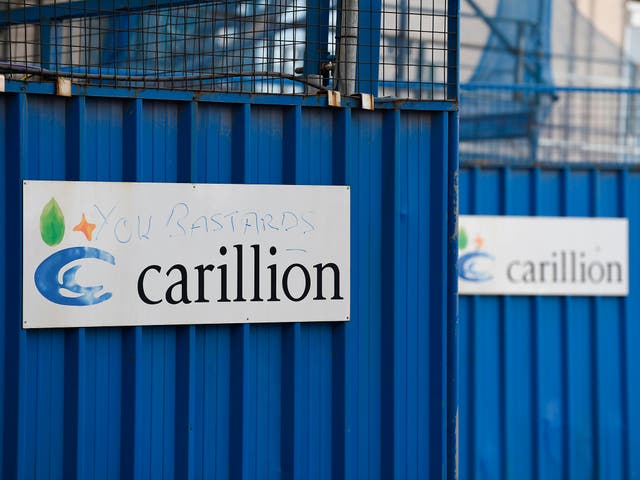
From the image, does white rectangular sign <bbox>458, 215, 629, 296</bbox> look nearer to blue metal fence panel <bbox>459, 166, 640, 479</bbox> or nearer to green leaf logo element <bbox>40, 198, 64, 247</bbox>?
blue metal fence panel <bbox>459, 166, 640, 479</bbox>

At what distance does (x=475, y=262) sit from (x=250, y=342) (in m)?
4.01

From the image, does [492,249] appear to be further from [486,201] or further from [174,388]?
[174,388]

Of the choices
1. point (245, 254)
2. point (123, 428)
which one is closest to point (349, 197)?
point (245, 254)

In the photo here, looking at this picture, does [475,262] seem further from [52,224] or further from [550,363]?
[52,224]

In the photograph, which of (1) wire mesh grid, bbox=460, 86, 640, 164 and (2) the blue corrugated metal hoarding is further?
(1) wire mesh grid, bbox=460, 86, 640, 164

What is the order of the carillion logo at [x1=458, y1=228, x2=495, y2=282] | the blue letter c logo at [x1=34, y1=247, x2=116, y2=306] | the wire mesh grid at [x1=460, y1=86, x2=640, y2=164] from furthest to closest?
the wire mesh grid at [x1=460, y1=86, x2=640, y2=164] → the carillion logo at [x1=458, y1=228, x2=495, y2=282] → the blue letter c logo at [x1=34, y1=247, x2=116, y2=306]

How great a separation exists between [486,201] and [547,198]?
54 cm

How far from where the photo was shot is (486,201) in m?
8.94

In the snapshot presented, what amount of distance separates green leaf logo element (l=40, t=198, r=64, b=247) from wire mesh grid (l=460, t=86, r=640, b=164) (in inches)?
197

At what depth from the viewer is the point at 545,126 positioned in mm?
10359

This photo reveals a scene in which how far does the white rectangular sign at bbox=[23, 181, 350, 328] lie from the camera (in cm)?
494

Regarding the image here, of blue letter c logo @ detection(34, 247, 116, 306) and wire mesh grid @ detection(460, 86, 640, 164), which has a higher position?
wire mesh grid @ detection(460, 86, 640, 164)

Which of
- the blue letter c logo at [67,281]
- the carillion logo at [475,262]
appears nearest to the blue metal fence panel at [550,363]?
the carillion logo at [475,262]

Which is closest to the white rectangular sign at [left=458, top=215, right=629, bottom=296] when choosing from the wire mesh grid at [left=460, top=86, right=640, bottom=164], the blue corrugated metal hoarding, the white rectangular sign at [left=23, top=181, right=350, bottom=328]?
the wire mesh grid at [left=460, top=86, right=640, bottom=164]
